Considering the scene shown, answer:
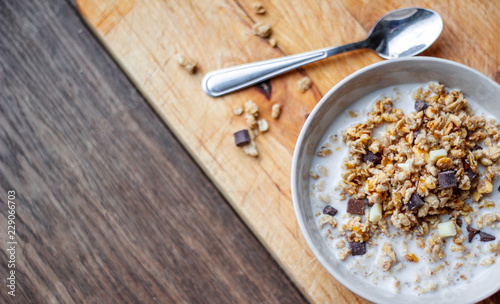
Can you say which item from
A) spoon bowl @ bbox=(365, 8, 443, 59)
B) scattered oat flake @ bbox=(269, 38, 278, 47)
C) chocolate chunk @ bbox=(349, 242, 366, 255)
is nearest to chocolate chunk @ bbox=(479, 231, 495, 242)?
chocolate chunk @ bbox=(349, 242, 366, 255)

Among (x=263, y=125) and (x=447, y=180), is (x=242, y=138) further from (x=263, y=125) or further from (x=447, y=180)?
(x=447, y=180)

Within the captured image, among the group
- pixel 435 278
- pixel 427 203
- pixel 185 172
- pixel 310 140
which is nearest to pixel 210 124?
pixel 185 172

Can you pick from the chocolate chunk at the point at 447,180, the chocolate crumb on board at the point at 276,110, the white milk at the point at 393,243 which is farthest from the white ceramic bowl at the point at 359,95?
the chocolate chunk at the point at 447,180

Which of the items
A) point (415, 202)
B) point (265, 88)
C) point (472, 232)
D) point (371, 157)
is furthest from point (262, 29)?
point (472, 232)

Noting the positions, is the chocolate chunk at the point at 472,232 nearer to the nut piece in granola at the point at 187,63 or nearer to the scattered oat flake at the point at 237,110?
the scattered oat flake at the point at 237,110

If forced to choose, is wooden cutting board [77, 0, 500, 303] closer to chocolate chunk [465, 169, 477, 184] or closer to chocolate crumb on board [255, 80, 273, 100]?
chocolate crumb on board [255, 80, 273, 100]

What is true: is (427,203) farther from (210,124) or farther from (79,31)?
(79,31)
